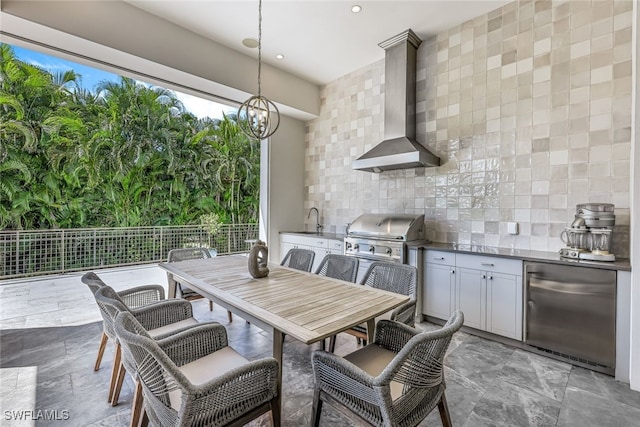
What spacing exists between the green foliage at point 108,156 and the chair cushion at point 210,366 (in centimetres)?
577

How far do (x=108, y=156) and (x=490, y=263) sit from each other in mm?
6883

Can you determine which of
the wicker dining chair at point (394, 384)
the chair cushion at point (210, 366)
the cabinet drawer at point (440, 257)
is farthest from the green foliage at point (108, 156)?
the wicker dining chair at point (394, 384)

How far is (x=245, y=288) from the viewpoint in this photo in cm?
200

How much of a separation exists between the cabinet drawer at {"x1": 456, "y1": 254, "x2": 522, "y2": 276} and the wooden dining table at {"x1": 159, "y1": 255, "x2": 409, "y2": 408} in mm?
1431

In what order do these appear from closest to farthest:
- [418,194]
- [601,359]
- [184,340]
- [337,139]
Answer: [184,340]
[601,359]
[418,194]
[337,139]

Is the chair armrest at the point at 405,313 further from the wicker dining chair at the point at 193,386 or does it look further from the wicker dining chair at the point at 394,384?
the wicker dining chair at the point at 193,386

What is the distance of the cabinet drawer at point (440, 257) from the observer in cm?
305

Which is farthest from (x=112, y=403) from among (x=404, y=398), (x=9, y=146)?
(x=9, y=146)

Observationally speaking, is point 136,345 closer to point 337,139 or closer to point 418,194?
point 418,194

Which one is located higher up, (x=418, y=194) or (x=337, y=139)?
(x=337, y=139)

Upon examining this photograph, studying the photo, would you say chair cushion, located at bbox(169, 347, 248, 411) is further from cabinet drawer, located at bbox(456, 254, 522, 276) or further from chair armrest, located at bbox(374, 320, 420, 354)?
cabinet drawer, located at bbox(456, 254, 522, 276)

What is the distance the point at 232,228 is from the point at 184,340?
6183 millimetres

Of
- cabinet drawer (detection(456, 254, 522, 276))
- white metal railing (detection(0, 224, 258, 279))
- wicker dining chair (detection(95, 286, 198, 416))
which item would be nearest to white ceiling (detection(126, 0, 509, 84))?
cabinet drawer (detection(456, 254, 522, 276))

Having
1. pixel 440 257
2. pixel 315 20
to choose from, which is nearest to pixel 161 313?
pixel 440 257
